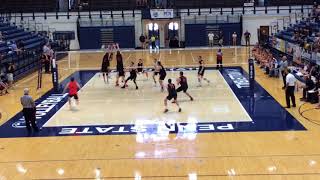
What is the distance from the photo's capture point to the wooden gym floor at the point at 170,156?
12211 millimetres

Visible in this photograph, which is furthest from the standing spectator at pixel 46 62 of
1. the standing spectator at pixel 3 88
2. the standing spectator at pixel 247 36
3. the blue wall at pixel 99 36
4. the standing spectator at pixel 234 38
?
the standing spectator at pixel 247 36

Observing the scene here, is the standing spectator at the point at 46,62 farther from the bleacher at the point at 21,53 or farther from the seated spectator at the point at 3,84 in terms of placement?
the seated spectator at the point at 3,84

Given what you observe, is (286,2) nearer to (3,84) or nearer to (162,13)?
(162,13)

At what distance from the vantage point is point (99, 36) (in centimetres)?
4822

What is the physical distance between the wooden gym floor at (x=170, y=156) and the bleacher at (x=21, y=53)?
14298 mm

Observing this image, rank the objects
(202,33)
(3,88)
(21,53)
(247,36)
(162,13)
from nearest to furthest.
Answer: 1. (3,88)
2. (21,53)
3. (247,36)
4. (162,13)
5. (202,33)

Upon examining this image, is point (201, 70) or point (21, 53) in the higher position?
point (21, 53)

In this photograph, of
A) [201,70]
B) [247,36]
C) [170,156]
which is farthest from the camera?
[247,36]

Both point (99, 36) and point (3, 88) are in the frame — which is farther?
point (99, 36)

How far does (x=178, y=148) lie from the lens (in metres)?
14.3

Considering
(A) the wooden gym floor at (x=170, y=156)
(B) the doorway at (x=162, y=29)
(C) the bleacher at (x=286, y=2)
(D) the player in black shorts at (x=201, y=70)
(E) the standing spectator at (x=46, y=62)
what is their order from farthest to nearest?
(C) the bleacher at (x=286, y=2) < (B) the doorway at (x=162, y=29) < (E) the standing spectator at (x=46, y=62) < (D) the player in black shorts at (x=201, y=70) < (A) the wooden gym floor at (x=170, y=156)

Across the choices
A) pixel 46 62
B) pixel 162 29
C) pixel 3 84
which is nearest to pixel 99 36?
pixel 162 29

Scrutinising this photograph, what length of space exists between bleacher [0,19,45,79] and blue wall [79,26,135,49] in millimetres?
5140

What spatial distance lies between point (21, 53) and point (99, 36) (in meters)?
17.0
